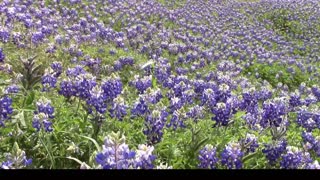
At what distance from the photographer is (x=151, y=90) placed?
144 inches

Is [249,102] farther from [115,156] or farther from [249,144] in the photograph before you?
[115,156]

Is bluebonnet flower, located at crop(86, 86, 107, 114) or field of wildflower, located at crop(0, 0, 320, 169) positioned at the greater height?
bluebonnet flower, located at crop(86, 86, 107, 114)

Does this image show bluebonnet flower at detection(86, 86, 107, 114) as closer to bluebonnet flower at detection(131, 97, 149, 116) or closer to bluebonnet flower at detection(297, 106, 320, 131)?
bluebonnet flower at detection(131, 97, 149, 116)

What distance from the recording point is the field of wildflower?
120 inches

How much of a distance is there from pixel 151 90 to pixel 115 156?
1639mm

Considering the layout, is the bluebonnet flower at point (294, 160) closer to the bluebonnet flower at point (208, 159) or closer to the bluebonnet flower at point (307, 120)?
the bluebonnet flower at point (208, 159)

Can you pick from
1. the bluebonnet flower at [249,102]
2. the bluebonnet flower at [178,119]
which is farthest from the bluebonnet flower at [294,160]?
the bluebonnet flower at [249,102]

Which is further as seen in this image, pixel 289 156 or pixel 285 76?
pixel 285 76

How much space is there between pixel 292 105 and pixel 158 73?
5.46 feet

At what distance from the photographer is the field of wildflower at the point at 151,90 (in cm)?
305

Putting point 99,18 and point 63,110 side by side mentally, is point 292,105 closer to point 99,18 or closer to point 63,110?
point 63,110

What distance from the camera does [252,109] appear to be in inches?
181

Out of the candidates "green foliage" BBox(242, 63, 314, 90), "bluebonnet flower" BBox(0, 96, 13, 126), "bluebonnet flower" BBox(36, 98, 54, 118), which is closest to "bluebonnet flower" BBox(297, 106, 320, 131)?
"bluebonnet flower" BBox(36, 98, 54, 118)
